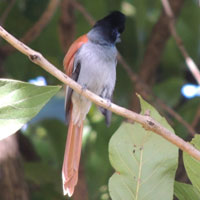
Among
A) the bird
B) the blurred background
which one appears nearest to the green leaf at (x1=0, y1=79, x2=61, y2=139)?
the bird

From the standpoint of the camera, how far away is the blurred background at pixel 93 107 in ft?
10.6

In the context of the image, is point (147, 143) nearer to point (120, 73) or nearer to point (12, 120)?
point (12, 120)

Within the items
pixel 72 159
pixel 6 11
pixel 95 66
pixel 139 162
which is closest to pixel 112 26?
pixel 95 66

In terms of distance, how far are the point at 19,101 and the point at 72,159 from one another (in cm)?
97

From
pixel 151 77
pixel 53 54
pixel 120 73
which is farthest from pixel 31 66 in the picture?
pixel 151 77

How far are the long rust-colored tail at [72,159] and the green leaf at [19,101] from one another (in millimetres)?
703

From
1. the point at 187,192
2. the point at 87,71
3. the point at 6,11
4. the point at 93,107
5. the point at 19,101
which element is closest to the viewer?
the point at 19,101

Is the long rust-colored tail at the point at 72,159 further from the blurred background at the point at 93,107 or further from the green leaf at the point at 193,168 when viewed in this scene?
Answer: the green leaf at the point at 193,168

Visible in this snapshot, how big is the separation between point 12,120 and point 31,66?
223 cm

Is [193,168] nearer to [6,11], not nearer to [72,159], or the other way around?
[72,159]

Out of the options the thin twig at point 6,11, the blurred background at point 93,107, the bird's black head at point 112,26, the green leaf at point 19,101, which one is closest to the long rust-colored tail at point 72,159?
the blurred background at point 93,107

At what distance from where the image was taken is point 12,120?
5.35ft

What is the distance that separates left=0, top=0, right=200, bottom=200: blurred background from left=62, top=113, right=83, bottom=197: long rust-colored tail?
0.41 meters

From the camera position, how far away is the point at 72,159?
8.36 feet
